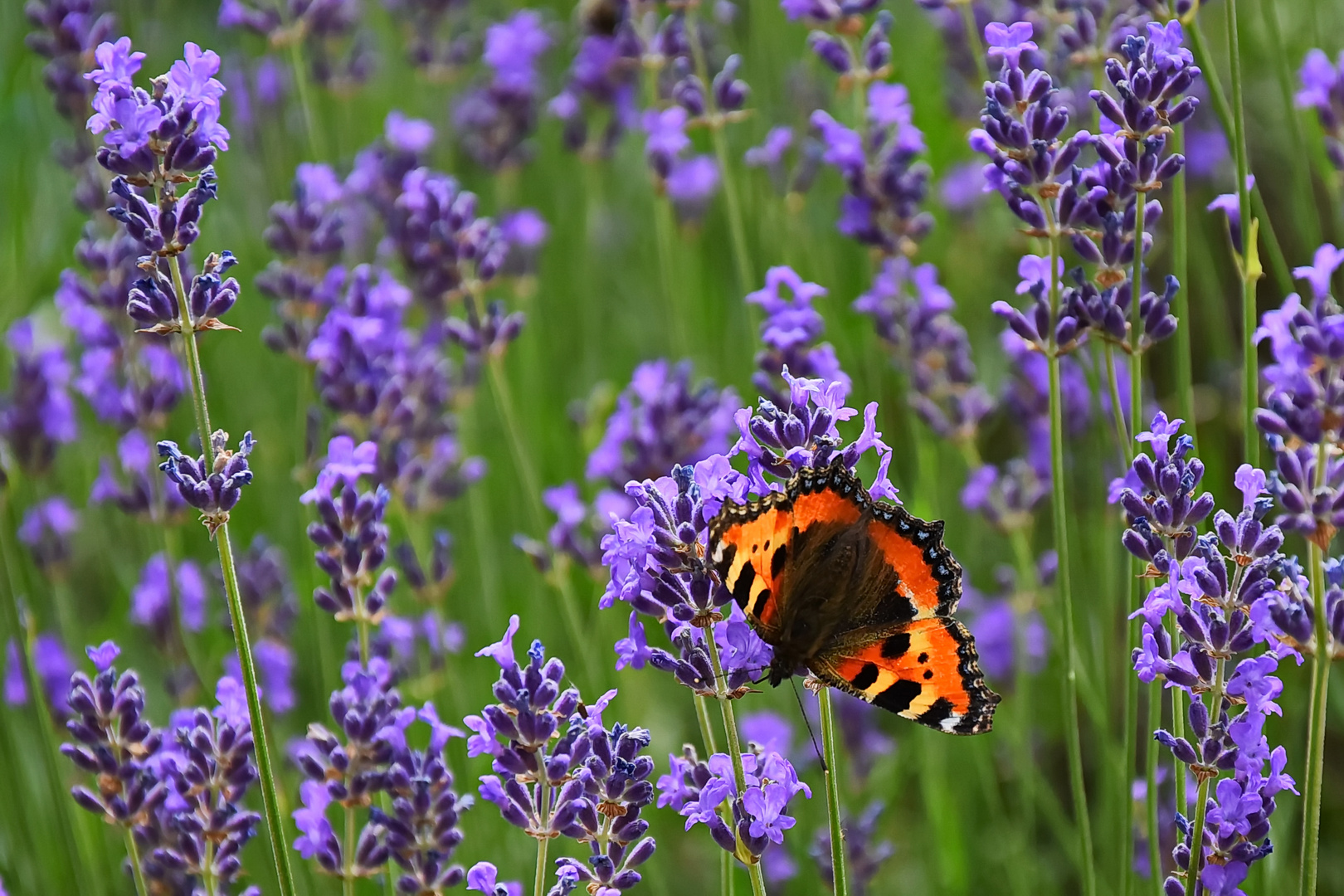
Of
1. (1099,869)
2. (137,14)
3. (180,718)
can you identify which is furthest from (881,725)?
(137,14)

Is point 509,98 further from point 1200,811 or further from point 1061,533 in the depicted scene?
point 1200,811

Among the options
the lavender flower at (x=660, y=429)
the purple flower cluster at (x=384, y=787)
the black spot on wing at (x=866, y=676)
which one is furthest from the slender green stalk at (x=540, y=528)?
the black spot on wing at (x=866, y=676)

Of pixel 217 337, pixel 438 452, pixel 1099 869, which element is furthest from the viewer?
pixel 217 337

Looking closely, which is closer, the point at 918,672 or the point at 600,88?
the point at 918,672

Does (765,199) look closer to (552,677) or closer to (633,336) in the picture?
(633,336)

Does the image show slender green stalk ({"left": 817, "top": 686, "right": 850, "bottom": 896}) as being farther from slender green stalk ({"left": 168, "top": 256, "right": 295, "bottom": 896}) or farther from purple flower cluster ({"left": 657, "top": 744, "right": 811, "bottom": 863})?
slender green stalk ({"left": 168, "top": 256, "right": 295, "bottom": 896})

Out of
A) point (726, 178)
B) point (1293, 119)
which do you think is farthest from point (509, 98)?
point (1293, 119)

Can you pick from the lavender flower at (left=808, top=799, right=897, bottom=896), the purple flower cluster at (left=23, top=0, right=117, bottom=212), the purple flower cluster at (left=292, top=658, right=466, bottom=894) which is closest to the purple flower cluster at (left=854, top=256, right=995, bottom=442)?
the lavender flower at (left=808, top=799, right=897, bottom=896)
